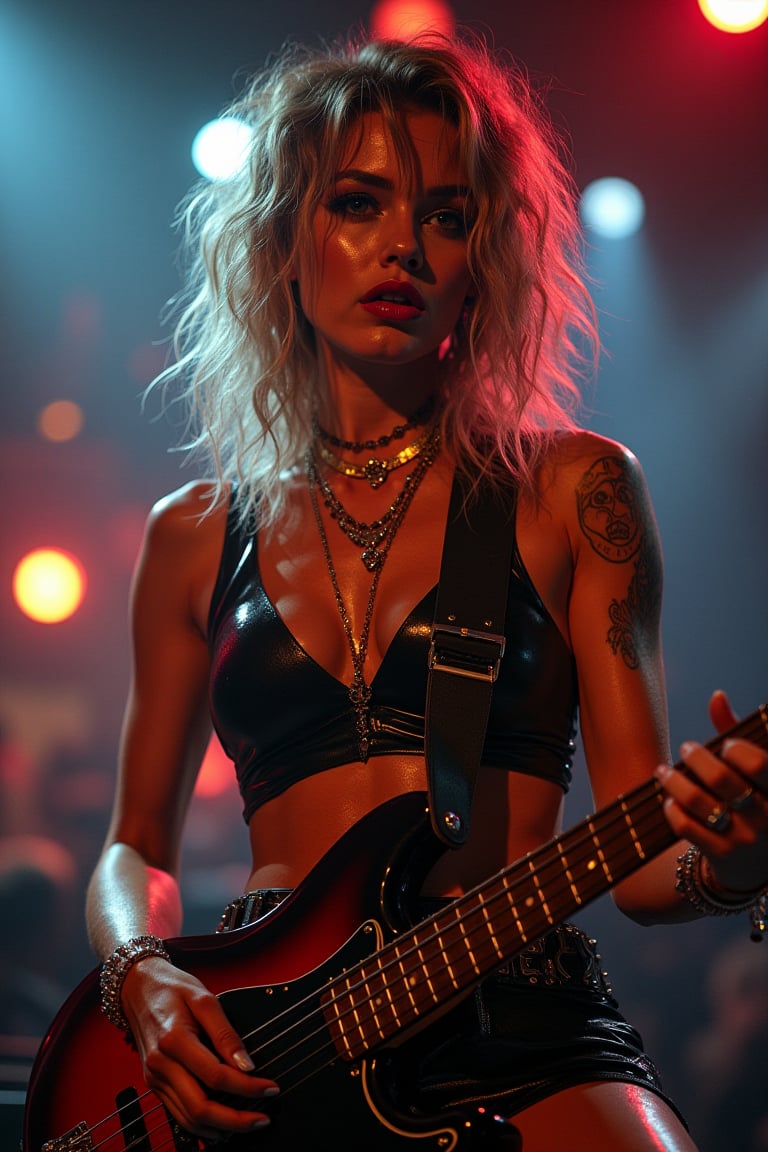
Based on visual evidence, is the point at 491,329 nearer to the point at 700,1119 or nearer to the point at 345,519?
the point at 345,519

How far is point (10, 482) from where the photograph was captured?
401cm

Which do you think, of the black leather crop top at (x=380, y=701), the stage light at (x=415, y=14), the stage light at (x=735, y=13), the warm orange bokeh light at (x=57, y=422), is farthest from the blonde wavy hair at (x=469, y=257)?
the warm orange bokeh light at (x=57, y=422)

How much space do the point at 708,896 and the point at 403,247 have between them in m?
1.27

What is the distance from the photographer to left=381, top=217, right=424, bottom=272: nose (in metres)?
2.12

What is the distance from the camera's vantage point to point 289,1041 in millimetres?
1480

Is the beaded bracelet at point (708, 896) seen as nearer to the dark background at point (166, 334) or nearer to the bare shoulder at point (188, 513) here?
the bare shoulder at point (188, 513)

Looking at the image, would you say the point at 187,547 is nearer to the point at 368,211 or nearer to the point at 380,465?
the point at 380,465

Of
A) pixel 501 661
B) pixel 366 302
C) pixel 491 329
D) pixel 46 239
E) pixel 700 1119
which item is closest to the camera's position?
pixel 501 661

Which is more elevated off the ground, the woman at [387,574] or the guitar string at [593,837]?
the woman at [387,574]

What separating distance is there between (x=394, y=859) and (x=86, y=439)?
2859 mm

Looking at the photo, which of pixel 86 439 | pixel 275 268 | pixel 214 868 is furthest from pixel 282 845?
pixel 86 439

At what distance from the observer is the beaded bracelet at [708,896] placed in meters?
1.39

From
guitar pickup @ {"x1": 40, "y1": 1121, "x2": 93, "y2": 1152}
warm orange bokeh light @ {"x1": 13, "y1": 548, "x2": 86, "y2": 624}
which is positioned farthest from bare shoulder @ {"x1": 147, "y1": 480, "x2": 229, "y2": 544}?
warm orange bokeh light @ {"x1": 13, "y1": 548, "x2": 86, "y2": 624}

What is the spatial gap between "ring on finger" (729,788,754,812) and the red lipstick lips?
120cm
